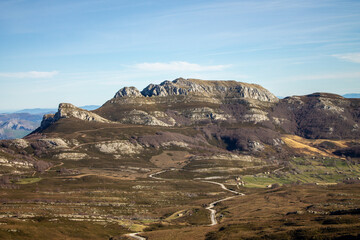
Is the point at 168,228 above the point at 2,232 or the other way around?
the other way around

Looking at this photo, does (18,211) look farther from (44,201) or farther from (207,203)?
(207,203)

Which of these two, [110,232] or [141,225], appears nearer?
[110,232]

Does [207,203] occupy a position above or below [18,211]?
below

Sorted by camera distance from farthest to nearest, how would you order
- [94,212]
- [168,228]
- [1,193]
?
[1,193], [94,212], [168,228]

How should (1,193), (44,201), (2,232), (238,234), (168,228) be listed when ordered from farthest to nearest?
1. (1,193)
2. (44,201)
3. (168,228)
4. (238,234)
5. (2,232)

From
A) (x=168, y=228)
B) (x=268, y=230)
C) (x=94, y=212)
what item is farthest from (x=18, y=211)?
(x=268, y=230)

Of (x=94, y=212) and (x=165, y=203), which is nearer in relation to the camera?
(x=94, y=212)

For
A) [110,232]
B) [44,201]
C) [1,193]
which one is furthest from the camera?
[1,193]

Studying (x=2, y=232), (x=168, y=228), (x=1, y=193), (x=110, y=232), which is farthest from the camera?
(x=1, y=193)

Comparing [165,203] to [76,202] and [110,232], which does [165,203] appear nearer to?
[76,202]

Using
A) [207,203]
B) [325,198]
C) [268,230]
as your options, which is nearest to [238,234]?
[268,230]
